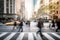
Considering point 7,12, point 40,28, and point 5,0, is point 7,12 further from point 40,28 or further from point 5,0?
point 40,28

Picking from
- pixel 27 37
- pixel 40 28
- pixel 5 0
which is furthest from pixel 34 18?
pixel 5 0

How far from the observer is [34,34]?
330 cm

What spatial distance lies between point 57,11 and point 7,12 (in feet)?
3.94

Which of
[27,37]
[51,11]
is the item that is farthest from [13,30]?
[51,11]

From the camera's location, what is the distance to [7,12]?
3301 millimetres

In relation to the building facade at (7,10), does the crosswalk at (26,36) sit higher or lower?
lower

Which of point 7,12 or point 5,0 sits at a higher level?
point 5,0

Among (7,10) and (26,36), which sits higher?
(7,10)

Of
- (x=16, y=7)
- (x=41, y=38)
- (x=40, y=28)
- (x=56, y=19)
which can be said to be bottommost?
(x=41, y=38)

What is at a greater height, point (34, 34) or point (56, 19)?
point (56, 19)

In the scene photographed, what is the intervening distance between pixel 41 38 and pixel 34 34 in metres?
0.19

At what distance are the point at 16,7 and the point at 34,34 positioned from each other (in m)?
0.77

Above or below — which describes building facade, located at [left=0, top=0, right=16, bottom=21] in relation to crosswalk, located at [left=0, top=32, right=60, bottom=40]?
above

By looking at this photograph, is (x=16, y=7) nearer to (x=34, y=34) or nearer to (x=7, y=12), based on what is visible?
(x=7, y=12)
